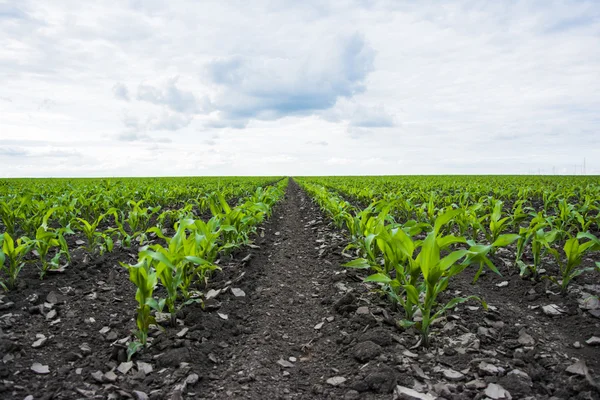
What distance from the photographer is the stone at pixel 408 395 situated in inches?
90.8

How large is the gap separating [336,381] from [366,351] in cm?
38

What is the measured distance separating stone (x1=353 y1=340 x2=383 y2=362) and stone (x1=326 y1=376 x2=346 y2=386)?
0.85 feet

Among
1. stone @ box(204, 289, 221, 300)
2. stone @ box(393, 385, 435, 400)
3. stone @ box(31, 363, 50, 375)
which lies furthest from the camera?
stone @ box(204, 289, 221, 300)

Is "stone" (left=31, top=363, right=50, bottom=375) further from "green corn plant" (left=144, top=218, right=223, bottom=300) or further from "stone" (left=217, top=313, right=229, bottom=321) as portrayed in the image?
"stone" (left=217, top=313, right=229, bottom=321)

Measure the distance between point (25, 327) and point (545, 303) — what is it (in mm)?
5198

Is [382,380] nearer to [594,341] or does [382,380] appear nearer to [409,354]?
[409,354]

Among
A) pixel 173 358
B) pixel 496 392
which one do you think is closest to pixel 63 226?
pixel 173 358

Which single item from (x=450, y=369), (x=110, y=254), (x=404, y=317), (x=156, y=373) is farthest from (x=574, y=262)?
(x=110, y=254)

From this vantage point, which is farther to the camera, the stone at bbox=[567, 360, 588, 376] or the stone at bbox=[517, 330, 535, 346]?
the stone at bbox=[517, 330, 535, 346]

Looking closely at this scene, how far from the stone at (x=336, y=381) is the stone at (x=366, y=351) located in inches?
10.2

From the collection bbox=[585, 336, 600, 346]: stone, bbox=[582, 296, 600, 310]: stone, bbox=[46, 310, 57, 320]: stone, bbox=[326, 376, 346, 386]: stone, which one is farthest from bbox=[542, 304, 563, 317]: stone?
bbox=[46, 310, 57, 320]: stone

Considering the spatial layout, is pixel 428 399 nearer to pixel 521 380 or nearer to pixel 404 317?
pixel 521 380

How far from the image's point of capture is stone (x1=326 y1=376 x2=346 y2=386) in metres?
2.60

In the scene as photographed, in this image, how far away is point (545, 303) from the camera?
3.88 metres
